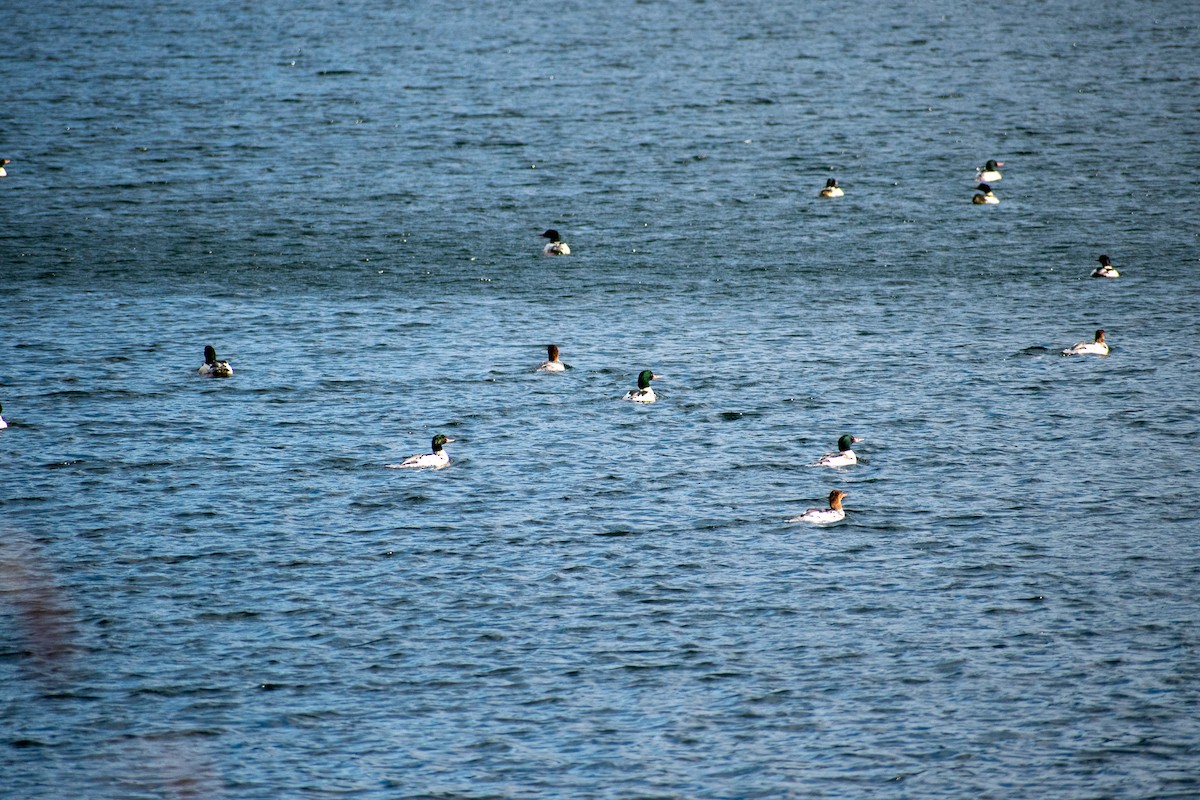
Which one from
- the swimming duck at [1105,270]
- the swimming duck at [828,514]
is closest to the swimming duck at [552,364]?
the swimming duck at [828,514]

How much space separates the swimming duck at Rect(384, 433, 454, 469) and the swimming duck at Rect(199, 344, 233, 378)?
322 inches

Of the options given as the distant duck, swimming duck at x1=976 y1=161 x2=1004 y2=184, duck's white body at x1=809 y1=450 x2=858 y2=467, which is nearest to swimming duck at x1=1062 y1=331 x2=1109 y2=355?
duck's white body at x1=809 y1=450 x2=858 y2=467

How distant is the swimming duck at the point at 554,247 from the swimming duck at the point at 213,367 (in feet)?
50.6

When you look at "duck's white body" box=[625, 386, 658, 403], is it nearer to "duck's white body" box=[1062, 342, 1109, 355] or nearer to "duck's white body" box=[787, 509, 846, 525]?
"duck's white body" box=[787, 509, 846, 525]

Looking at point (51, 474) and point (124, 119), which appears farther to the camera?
point (124, 119)

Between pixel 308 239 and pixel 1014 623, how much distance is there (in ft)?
117

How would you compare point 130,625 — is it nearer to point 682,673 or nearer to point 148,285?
point 682,673

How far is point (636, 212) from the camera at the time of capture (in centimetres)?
6216

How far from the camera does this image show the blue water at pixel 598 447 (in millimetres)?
25938

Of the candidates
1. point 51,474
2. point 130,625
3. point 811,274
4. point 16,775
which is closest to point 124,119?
point 811,274

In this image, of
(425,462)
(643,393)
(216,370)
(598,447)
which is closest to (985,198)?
(643,393)

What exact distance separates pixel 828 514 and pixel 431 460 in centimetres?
950

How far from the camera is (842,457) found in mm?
37250

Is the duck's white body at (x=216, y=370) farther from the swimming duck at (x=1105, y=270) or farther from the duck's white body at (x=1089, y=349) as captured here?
the swimming duck at (x=1105, y=270)
